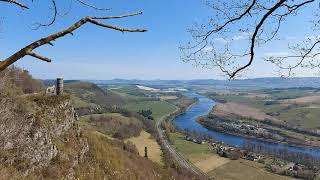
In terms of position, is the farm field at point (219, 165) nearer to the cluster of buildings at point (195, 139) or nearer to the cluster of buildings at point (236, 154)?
the cluster of buildings at point (236, 154)

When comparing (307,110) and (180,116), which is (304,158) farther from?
(307,110)

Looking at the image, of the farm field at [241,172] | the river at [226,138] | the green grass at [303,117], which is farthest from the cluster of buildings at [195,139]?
the green grass at [303,117]

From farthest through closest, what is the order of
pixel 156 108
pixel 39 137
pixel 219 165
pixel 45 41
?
pixel 156 108 < pixel 219 165 < pixel 39 137 < pixel 45 41

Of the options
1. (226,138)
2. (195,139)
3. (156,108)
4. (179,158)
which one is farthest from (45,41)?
(156,108)

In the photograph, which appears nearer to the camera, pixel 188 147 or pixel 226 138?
pixel 188 147

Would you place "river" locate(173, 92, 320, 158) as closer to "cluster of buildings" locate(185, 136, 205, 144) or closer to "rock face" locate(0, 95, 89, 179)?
"cluster of buildings" locate(185, 136, 205, 144)

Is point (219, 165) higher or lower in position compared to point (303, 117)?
lower

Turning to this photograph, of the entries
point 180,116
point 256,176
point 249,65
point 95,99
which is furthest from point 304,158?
point 95,99

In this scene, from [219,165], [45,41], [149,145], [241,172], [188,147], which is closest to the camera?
[45,41]

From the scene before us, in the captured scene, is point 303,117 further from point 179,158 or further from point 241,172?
point 179,158

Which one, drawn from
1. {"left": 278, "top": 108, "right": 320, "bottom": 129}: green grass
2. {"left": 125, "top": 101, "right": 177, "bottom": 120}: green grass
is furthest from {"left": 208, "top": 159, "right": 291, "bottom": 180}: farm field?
{"left": 278, "top": 108, "right": 320, "bottom": 129}: green grass
